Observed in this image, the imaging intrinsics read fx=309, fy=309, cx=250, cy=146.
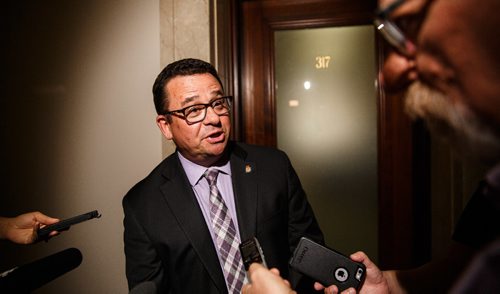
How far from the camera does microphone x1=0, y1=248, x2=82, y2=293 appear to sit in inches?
21.6

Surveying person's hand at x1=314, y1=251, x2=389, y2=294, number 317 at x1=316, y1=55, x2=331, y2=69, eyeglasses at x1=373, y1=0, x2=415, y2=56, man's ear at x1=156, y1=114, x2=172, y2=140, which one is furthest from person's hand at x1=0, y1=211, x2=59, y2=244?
number 317 at x1=316, y1=55, x2=331, y2=69

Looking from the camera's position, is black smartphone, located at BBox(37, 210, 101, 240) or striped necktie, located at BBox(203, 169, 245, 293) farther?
striped necktie, located at BBox(203, 169, 245, 293)

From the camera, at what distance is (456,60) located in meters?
0.39

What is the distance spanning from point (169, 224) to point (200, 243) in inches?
5.5

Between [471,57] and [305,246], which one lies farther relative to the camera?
[305,246]

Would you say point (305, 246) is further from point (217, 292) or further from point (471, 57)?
point (471, 57)

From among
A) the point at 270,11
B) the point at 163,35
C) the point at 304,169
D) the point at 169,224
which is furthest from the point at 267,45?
the point at 169,224

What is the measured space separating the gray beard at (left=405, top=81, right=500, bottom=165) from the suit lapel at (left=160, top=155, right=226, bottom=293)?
0.82 m

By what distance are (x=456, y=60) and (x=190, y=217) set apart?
3.12 feet

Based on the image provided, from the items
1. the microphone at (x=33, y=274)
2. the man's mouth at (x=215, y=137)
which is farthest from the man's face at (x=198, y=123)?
the microphone at (x=33, y=274)

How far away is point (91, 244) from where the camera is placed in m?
1.65

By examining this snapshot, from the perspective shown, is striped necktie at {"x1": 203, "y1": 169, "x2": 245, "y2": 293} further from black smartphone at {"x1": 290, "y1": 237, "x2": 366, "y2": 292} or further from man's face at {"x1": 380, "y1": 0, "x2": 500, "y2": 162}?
man's face at {"x1": 380, "y1": 0, "x2": 500, "y2": 162}

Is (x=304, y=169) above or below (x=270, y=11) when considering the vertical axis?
below

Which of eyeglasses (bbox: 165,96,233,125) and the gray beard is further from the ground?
eyeglasses (bbox: 165,96,233,125)
